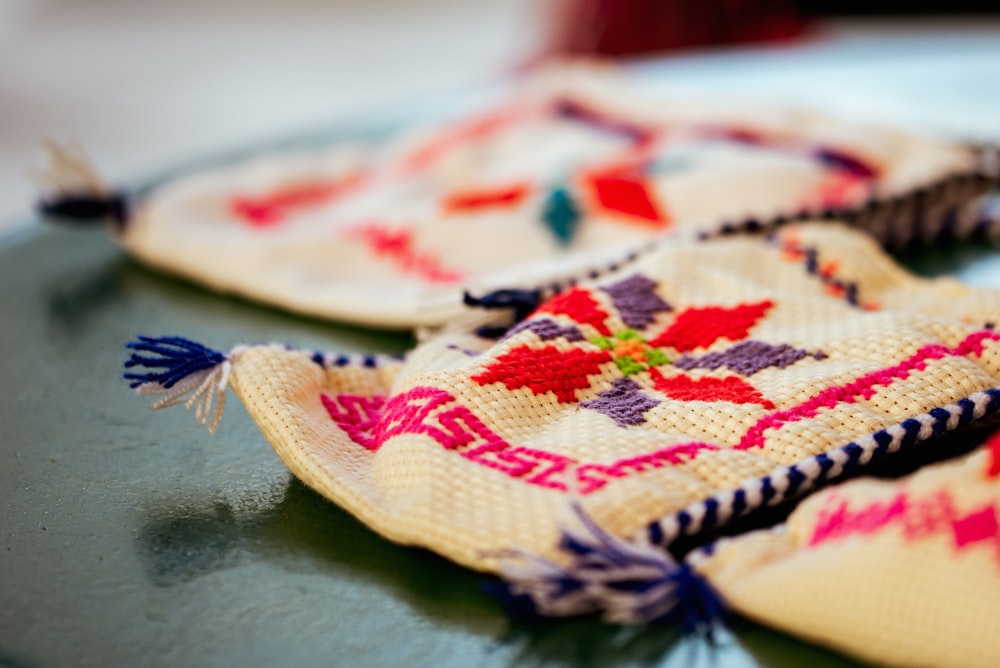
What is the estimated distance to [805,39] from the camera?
226cm

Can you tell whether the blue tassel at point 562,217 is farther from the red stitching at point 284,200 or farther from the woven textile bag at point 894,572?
the woven textile bag at point 894,572

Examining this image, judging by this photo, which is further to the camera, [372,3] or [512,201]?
[372,3]

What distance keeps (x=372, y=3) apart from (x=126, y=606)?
3943 millimetres

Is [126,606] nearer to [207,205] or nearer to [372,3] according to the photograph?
[207,205]

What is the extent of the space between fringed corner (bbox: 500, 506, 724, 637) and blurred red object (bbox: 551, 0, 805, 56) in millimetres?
1982

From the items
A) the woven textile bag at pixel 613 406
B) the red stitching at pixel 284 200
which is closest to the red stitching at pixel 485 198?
the red stitching at pixel 284 200

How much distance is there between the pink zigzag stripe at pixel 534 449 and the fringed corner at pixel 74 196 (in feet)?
1.73

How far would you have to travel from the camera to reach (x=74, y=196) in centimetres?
108

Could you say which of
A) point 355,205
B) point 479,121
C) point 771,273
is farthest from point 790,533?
point 479,121

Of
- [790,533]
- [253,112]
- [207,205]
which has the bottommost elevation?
[253,112]

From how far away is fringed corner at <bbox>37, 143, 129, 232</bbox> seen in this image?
3.53 feet

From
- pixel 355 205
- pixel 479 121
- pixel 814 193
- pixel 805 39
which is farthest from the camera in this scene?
pixel 805 39

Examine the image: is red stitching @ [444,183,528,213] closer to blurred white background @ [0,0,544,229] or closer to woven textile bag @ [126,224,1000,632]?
woven textile bag @ [126,224,1000,632]

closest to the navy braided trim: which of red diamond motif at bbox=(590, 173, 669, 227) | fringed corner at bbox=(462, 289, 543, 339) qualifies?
fringed corner at bbox=(462, 289, 543, 339)
